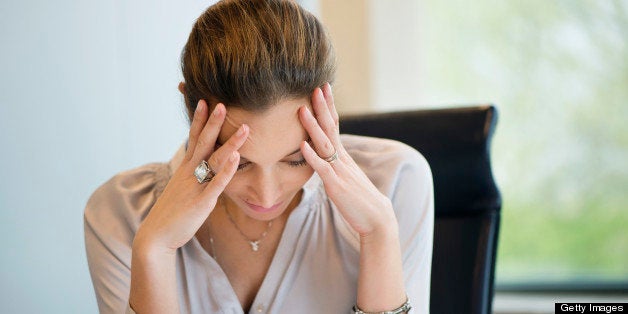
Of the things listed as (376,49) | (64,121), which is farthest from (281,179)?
(376,49)

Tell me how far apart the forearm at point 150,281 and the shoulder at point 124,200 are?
Result: 5.8 inches

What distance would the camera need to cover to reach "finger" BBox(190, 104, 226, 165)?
129cm

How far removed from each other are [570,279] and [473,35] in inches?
44.2

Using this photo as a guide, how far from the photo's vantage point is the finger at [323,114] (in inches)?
52.4

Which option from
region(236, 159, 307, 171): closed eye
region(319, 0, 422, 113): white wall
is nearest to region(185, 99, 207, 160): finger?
region(236, 159, 307, 171): closed eye

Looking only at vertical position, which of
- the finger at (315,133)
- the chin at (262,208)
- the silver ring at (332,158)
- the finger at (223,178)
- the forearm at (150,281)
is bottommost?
the forearm at (150,281)

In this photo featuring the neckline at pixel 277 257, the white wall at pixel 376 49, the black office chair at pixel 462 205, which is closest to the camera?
the neckline at pixel 277 257

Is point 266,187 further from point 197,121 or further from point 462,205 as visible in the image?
point 462,205

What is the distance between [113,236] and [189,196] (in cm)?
22

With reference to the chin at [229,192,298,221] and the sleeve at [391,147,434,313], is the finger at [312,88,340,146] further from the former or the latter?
the sleeve at [391,147,434,313]

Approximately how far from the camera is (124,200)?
1528 mm

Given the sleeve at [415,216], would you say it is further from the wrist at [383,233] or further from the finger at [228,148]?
the finger at [228,148]

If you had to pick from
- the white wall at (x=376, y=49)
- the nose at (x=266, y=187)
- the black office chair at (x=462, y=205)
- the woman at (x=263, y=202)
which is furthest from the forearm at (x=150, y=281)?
the white wall at (x=376, y=49)

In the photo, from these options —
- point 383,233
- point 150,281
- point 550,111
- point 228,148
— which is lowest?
point 150,281
